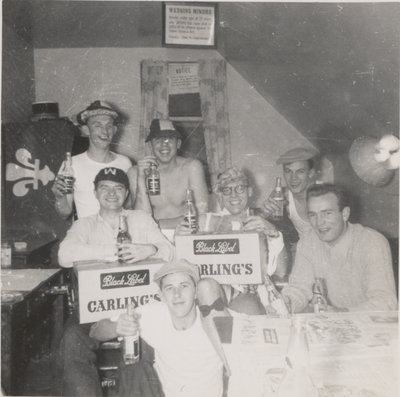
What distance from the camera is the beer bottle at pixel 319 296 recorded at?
6.57ft

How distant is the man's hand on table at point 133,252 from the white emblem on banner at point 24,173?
2.36 metres

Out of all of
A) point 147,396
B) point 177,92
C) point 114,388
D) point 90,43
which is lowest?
point 114,388

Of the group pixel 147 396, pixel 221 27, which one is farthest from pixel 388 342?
pixel 221 27

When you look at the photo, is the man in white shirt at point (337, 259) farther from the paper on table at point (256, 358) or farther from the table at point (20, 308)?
the table at point (20, 308)

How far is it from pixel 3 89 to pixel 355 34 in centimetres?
361

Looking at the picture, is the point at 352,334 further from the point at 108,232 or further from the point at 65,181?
the point at 65,181

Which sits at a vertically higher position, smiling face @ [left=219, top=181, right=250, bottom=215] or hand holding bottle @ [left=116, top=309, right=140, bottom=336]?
smiling face @ [left=219, top=181, right=250, bottom=215]

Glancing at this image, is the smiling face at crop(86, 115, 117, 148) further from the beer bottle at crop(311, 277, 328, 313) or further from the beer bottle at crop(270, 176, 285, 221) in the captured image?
the beer bottle at crop(311, 277, 328, 313)

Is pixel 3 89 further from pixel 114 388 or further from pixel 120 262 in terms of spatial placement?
pixel 114 388

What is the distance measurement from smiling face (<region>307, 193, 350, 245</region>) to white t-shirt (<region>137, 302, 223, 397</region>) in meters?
1.01

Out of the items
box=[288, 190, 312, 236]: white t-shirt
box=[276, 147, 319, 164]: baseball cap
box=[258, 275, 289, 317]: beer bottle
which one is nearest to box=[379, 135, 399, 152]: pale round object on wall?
box=[276, 147, 319, 164]: baseball cap

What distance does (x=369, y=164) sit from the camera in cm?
340

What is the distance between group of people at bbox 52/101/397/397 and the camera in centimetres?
187

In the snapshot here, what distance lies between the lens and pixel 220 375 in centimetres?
181
